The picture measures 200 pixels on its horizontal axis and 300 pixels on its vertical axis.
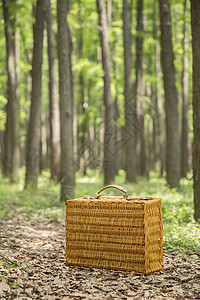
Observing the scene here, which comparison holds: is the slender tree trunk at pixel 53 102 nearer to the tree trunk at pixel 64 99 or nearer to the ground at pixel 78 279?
the tree trunk at pixel 64 99

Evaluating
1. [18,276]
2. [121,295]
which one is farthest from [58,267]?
[121,295]

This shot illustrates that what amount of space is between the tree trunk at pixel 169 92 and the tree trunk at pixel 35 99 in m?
4.01

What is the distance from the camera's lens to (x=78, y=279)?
4.07 meters

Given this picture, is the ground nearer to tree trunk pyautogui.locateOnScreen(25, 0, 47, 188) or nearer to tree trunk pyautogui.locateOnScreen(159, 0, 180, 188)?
tree trunk pyautogui.locateOnScreen(25, 0, 47, 188)

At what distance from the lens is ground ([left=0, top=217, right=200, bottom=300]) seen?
359cm

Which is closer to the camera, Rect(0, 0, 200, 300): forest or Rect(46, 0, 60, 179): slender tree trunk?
Rect(0, 0, 200, 300): forest

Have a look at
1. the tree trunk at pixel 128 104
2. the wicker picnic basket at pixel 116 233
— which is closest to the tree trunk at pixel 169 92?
the tree trunk at pixel 128 104

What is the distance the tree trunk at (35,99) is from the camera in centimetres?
1195

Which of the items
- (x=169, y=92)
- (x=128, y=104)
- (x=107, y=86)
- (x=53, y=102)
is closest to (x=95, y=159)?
(x=128, y=104)

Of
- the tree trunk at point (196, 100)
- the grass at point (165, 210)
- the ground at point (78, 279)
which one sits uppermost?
the tree trunk at point (196, 100)

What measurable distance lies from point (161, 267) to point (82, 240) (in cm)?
99

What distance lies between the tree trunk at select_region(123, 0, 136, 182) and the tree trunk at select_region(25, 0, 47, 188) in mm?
4188

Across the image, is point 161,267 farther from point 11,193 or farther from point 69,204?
point 11,193

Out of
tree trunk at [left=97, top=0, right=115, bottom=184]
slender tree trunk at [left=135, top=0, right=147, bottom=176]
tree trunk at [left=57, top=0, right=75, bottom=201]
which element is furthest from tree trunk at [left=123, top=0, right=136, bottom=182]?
tree trunk at [left=57, top=0, right=75, bottom=201]
